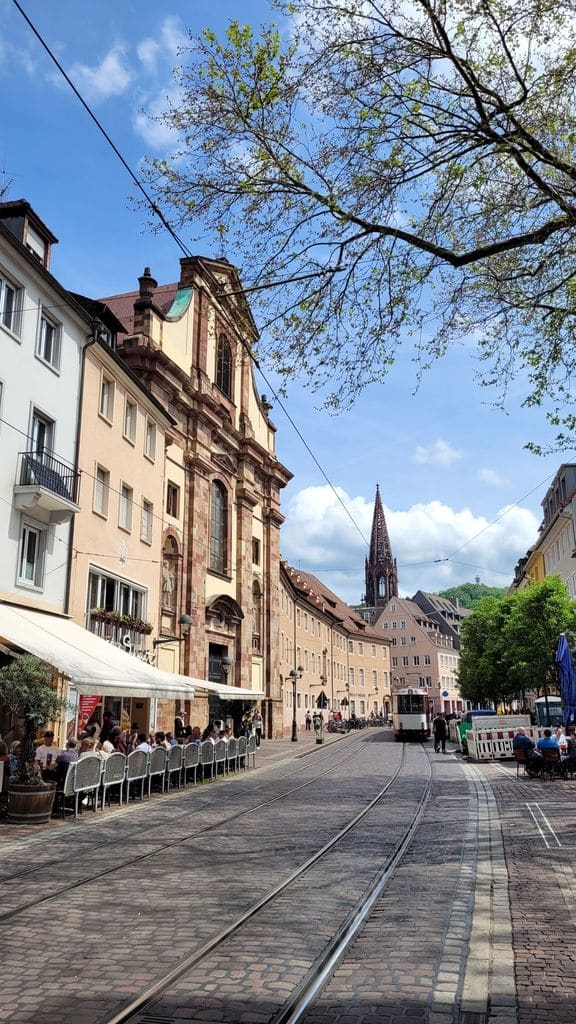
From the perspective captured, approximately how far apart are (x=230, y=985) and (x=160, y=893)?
2.94 metres

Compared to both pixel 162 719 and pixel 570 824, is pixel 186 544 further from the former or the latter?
pixel 570 824

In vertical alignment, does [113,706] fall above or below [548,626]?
below

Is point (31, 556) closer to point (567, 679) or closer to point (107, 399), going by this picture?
point (107, 399)

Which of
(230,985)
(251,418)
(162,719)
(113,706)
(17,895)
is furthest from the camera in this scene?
(251,418)

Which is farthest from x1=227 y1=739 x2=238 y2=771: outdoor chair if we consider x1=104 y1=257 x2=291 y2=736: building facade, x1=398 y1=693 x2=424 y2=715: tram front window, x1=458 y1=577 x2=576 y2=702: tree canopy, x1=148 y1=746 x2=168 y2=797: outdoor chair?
x1=398 y1=693 x2=424 y2=715: tram front window

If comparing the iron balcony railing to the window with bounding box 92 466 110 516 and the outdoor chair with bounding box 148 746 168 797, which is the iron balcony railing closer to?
the window with bounding box 92 466 110 516

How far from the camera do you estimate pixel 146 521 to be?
93.2ft

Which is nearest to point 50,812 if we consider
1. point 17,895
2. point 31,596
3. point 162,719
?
point 17,895

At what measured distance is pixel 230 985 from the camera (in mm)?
5152

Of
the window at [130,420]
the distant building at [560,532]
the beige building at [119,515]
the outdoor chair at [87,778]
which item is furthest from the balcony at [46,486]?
the distant building at [560,532]

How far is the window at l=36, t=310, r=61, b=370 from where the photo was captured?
2075cm

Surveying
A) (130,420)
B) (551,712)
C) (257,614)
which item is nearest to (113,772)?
(130,420)

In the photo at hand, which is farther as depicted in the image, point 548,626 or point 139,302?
point 548,626

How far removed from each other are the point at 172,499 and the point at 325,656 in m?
38.9
